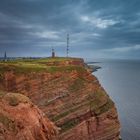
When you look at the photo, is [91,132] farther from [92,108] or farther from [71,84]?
[71,84]

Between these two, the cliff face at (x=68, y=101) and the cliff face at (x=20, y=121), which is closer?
the cliff face at (x=20, y=121)

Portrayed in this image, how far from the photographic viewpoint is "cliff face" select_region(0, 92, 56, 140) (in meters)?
22.2

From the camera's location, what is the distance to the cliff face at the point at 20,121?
22172 mm

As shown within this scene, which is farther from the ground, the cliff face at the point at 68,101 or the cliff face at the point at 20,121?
the cliff face at the point at 20,121

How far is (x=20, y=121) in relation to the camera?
2355 centimetres

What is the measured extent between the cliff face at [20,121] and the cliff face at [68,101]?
30149mm

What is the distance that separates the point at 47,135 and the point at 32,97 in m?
33.2

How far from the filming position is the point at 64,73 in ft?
204

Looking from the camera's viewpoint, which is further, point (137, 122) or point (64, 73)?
point (137, 122)

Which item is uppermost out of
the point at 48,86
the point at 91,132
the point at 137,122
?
the point at 48,86

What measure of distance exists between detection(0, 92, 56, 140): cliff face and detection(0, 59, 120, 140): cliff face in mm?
30149

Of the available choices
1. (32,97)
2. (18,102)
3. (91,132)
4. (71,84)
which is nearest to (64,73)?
(71,84)

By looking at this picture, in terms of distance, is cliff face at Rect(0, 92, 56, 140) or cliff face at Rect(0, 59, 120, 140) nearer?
cliff face at Rect(0, 92, 56, 140)

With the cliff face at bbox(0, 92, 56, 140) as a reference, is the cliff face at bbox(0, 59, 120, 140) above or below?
below
